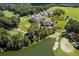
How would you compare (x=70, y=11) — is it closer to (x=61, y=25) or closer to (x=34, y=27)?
(x=61, y=25)

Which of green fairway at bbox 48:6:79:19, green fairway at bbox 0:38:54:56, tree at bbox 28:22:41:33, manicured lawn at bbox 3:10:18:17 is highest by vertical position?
green fairway at bbox 48:6:79:19

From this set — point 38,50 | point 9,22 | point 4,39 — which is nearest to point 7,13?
point 9,22

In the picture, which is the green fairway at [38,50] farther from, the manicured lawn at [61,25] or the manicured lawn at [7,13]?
the manicured lawn at [7,13]

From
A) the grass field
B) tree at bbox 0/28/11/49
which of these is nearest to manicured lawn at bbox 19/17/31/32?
the grass field

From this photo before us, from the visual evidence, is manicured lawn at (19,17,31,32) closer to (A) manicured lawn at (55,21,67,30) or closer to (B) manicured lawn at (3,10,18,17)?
(B) manicured lawn at (3,10,18,17)

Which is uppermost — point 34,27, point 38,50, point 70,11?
point 70,11

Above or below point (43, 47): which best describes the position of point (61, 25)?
above

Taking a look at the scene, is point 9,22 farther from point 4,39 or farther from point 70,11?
point 70,11

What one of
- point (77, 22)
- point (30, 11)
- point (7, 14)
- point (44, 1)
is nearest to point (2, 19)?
point (7, 14)

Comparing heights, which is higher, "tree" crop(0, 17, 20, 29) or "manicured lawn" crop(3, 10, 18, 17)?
"manicured lawn" crop(3, 10, 18, 17)
